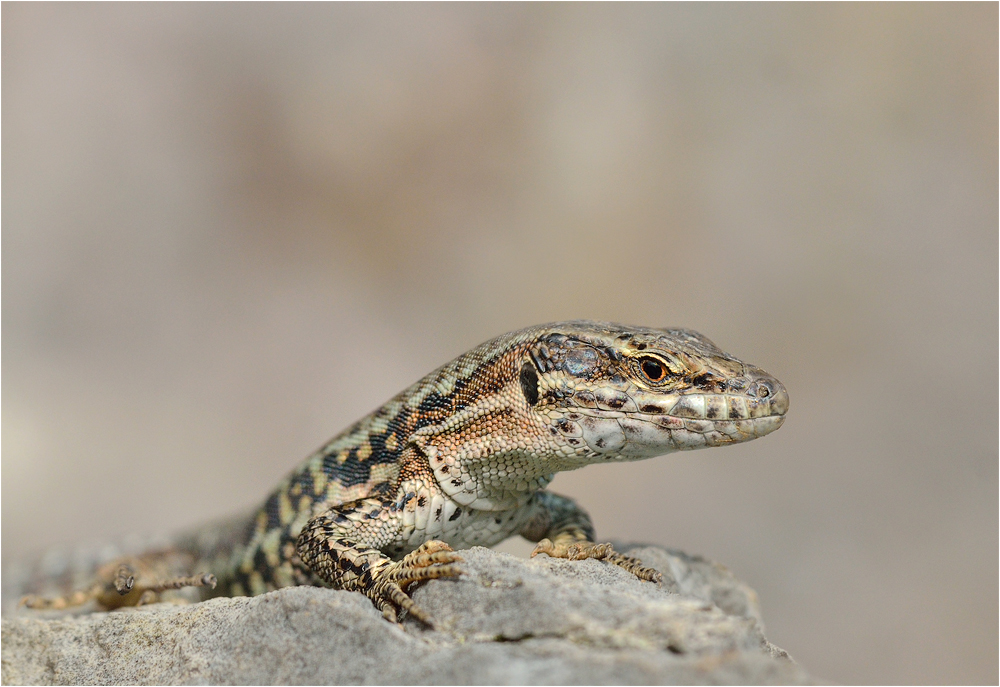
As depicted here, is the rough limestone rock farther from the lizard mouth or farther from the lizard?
the lizard mouth

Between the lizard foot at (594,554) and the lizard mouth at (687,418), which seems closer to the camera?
the lizard mouth at (687,418)

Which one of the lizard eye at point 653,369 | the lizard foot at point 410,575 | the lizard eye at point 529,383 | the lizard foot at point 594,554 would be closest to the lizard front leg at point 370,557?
the lizard foot at point 410,575

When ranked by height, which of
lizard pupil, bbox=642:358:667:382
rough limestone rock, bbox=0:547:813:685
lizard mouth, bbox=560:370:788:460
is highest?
lizard pupil, bbox=642:358:667:382

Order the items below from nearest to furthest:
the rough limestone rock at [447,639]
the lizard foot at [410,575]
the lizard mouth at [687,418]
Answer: the rough limestone rock at [447,639], the lizard foot at [410,575], the lizard mouth at [687,418]

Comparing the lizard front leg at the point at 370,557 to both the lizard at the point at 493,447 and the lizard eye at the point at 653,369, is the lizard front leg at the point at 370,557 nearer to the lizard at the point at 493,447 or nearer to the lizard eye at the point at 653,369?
the lizard at the point at 493,447

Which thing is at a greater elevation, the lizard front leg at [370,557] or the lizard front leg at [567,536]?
the lizard front leg at [567,536]

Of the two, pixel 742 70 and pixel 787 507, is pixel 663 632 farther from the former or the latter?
pixel 742 70

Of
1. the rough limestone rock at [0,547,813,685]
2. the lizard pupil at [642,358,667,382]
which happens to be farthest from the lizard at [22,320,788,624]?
the rough limestone rock at [0,547,813,685]
